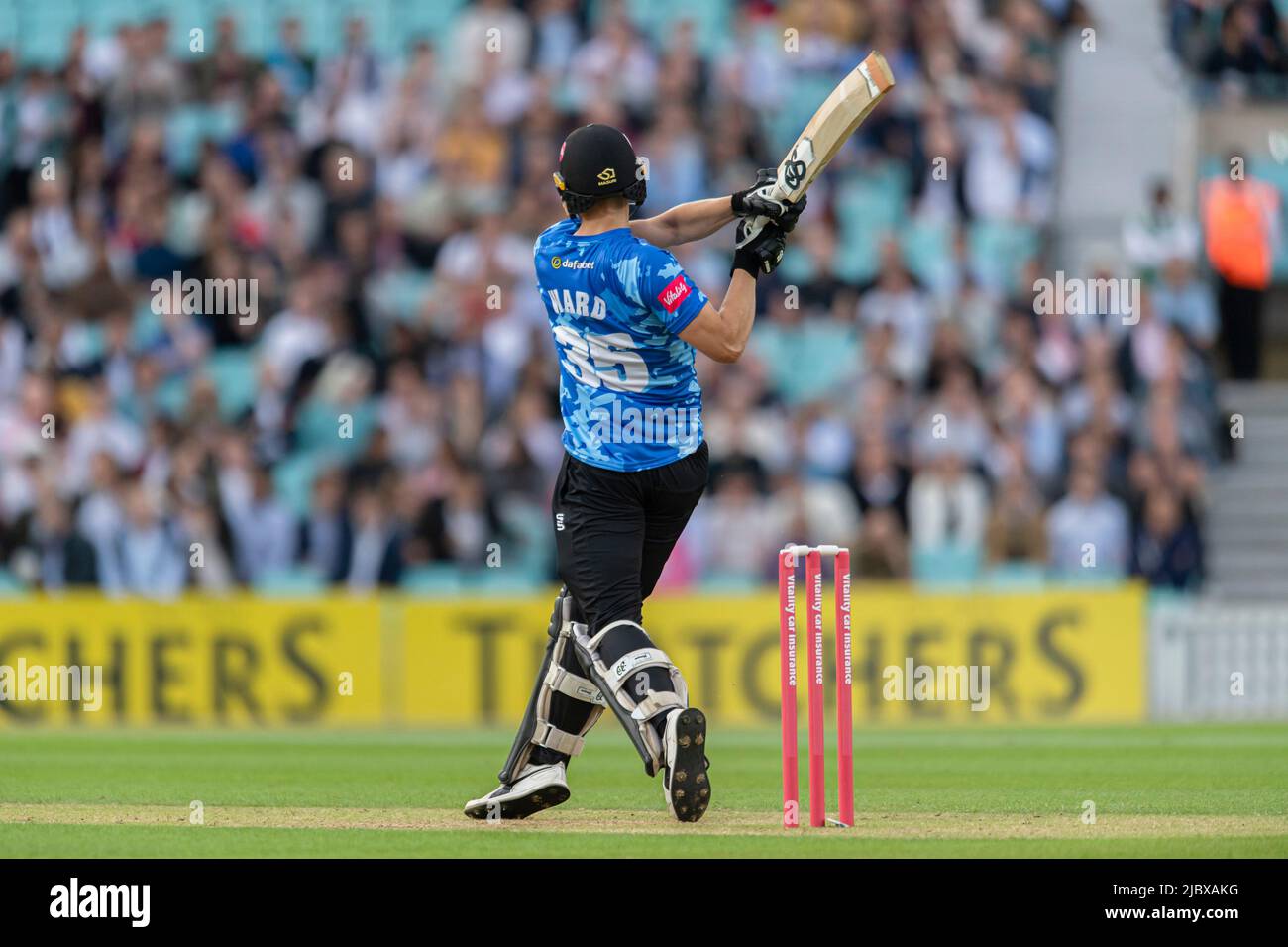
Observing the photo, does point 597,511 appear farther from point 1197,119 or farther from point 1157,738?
point 1197,119

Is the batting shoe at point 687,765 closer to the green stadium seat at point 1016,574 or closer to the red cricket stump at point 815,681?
the red cricket stump at point 815,681

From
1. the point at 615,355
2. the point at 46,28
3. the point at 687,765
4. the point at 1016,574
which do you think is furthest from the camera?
the point at 46,28

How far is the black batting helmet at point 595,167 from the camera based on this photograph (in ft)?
26.5

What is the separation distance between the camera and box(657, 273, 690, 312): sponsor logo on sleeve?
25.9 feet

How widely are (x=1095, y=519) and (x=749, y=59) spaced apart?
532 centimetres

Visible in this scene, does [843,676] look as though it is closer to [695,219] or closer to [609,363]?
[609,363]

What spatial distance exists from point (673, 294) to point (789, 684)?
149cm

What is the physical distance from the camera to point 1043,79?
19266 millimetres

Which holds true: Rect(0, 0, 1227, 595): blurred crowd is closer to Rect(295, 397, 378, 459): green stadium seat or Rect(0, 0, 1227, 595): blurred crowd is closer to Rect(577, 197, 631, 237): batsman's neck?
Rect(295, 397, 378, 459): green stadium seat

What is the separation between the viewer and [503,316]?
17.6 meters

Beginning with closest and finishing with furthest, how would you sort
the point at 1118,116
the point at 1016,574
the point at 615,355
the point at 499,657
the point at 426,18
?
the point at 615,355
the point at 499,657
the point at 1016,574
the point at 1118,116
the point at 426,18

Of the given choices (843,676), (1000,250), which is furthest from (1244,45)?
(843,676)

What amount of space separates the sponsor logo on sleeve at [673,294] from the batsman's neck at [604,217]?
427mm

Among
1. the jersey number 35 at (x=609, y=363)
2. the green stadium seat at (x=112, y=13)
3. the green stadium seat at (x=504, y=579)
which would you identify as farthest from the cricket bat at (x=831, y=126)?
the green stadium seat at (x=112, y=13)
